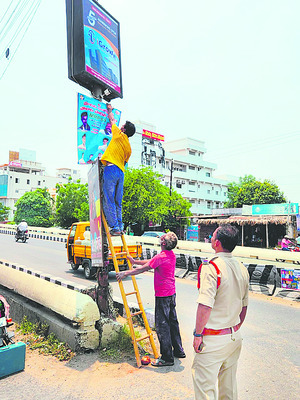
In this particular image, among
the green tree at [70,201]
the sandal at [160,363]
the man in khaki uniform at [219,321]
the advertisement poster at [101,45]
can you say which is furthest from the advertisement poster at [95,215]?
the green tree at [70,201]

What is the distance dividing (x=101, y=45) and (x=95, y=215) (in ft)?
10.3

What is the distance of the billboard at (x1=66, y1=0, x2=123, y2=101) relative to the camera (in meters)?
5.19

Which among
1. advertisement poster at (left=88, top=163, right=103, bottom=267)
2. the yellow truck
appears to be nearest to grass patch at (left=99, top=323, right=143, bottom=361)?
advertisement poster at (left=88, top=163, right=103, bottom=267)

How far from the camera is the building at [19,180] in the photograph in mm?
60031

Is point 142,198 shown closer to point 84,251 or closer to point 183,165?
point 84,251

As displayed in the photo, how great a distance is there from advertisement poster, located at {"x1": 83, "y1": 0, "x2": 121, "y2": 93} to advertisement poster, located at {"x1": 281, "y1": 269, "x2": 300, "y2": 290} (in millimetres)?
6824

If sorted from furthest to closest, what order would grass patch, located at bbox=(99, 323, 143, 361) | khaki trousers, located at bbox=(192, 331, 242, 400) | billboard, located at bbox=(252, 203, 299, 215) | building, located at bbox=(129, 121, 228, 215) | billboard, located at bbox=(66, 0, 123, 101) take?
1. building, located at bbox=(129, 121, 228, 215)
2. billboard, located at bbox=(252, 203, 299, 215)
3. billboard, located at bbox=(66, 0, 123, 101)
4. grass patch, located at bbox=(99, 323, 143, 361)
5. khaki trousers, located at bbox=(192, 331, 242, 400)

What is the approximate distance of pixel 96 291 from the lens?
5.03 metres

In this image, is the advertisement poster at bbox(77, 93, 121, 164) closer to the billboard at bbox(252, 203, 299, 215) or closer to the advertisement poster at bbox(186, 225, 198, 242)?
the billboard at bbox(252, 203, 299, 215)

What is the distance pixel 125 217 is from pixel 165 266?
2415cm

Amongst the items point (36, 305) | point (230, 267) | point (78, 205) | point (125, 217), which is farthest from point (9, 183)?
point (230, 267)

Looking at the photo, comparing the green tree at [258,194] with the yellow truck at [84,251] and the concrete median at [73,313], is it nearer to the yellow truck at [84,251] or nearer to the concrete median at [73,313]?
the yellow truck at [84,251]

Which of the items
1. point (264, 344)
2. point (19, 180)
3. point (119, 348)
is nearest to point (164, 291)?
point (119, 348)

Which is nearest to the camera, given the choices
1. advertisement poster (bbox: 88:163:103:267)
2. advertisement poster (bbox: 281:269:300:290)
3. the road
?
the road
